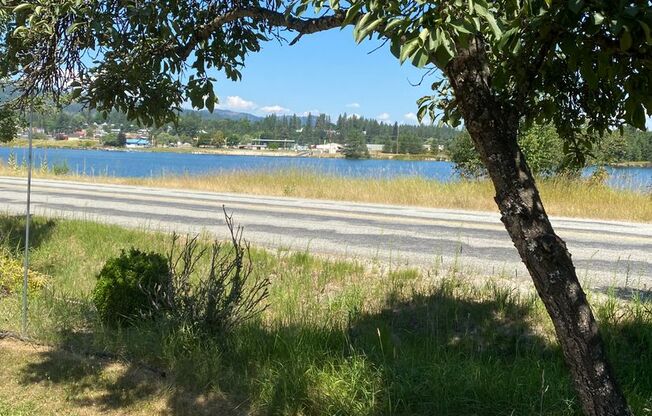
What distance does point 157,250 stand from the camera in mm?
8469

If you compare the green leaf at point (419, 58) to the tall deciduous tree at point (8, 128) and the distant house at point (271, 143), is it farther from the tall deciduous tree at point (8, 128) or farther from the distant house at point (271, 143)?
the distant house at point (271, 143)

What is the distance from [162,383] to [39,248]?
5.46m

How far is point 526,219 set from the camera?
8.84ft

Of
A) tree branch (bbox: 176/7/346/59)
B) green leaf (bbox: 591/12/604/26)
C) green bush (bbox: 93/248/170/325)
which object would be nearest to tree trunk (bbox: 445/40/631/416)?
green leaf (bbox: 591/12/604/26)

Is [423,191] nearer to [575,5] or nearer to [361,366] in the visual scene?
[361,366]

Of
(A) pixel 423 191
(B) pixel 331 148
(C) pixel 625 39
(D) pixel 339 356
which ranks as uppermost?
(C) pixel 625 39

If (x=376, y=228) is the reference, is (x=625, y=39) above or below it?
above

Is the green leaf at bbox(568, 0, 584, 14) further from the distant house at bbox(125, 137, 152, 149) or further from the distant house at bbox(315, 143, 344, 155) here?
the distant house at bbox(315, 143, 344, 155)

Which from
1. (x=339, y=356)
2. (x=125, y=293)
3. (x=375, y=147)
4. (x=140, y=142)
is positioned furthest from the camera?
(x=375, y=147)

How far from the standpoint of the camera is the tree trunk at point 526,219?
2.65 metres

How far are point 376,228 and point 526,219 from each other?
9142 mm

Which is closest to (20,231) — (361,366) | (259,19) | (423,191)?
(259,19)

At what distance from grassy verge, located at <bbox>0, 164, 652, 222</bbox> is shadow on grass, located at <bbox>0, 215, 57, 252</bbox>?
32.2 feet

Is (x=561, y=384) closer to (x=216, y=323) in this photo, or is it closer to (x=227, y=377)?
(x=227, y=377)
